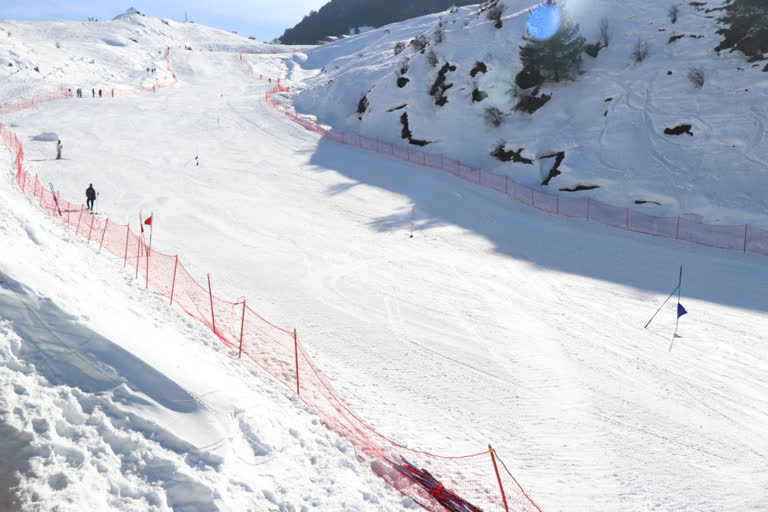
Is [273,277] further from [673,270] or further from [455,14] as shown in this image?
[455,14]

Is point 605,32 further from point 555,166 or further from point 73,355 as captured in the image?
point 73,355

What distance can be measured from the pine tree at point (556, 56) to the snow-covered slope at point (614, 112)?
0.76 meters

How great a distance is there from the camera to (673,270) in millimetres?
18938

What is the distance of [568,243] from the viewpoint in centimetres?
2180

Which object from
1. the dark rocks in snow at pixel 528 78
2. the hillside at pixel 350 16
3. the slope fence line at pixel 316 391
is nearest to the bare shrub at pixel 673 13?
the dark rocks in snow at pixel 528 78

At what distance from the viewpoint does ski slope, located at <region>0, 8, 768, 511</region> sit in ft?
21.9

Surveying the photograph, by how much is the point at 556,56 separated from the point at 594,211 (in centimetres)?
1256

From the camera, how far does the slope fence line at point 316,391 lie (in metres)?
8.41

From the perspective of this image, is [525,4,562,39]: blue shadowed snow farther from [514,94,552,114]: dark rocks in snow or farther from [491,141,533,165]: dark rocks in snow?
[491,141,533,165]: dark rocks in snow

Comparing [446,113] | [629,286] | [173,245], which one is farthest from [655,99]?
[173,245]

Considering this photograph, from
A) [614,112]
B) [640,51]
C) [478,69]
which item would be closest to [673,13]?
[640,51]

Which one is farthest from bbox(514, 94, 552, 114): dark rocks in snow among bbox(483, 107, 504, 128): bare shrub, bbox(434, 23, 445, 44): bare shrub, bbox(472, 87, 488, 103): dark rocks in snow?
bbox(434, 23, 445, 44): bare shrub

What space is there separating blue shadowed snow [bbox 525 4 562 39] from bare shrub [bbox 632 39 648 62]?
4.77 m

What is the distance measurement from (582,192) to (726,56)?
1178 cm
